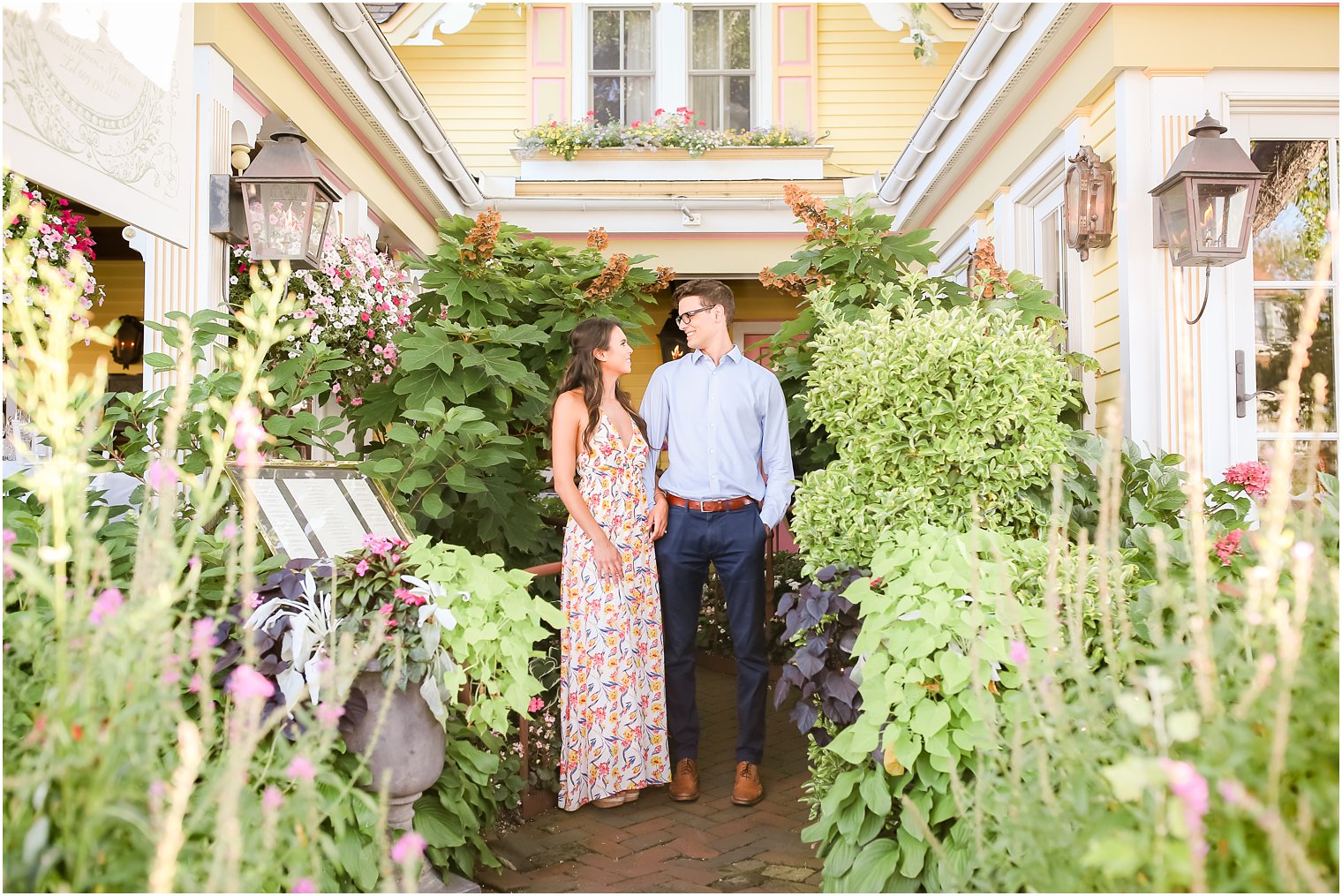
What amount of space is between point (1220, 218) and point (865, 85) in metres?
6.08

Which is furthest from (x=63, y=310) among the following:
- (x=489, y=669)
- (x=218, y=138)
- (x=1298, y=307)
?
(x=1298, y=307)

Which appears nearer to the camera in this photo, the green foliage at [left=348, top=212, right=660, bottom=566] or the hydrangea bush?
the green foliage at [left=348, top=212, right=660, bottom=566]

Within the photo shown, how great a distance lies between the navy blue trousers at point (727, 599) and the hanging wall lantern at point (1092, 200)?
199cm

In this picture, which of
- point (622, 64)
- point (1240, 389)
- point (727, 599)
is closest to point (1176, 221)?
point (1240, 389)

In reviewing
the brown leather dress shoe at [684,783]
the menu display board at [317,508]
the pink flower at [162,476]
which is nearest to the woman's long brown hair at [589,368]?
the menu display board at [317,508]

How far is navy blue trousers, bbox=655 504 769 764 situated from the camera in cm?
388

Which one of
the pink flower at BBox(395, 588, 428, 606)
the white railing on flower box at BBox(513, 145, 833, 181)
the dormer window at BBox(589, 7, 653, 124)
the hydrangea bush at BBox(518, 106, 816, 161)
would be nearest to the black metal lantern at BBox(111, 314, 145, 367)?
the white railing on flower box at BBox(513, 145, 833, 181)

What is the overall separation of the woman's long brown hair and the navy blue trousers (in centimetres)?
50

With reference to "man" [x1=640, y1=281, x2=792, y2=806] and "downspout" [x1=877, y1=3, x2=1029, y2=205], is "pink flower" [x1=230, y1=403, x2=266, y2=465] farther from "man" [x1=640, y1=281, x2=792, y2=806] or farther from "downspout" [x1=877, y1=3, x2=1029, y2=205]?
"downspout" [x1=877, y1=3, x2=1029, y2=205]

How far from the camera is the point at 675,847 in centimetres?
342

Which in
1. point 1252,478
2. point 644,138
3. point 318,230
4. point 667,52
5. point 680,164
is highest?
point 667,52

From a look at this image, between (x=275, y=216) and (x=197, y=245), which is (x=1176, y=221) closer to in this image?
(x=275, y=216)

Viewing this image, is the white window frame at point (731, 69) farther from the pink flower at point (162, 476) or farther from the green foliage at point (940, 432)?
the pink flower at point (162, 476)

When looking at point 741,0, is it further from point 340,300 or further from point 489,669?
point 489,669
